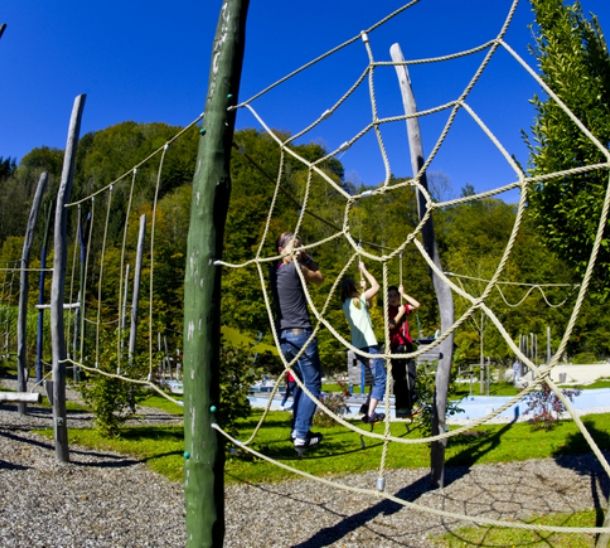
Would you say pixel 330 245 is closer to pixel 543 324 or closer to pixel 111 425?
pixel 543 324

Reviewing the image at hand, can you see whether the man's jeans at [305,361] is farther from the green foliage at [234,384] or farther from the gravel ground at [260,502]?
the green foliage at [234,384]

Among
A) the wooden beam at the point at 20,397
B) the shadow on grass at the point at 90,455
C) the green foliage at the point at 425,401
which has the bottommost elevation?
the shadow on grass at the point at 90,455

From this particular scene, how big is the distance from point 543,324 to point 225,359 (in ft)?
64.1

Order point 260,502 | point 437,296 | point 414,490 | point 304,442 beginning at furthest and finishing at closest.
Answer: point 414,490 < point 437,296 < point 260,502 < point 304,442

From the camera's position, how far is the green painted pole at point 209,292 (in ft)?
9.46

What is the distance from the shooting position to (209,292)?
299 centimetres

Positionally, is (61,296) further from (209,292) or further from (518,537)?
(518,537)

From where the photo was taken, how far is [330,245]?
23812 millimetres

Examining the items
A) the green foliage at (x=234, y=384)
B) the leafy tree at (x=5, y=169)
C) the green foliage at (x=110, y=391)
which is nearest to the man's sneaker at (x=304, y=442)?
the green foliage at (x=234, y=384)

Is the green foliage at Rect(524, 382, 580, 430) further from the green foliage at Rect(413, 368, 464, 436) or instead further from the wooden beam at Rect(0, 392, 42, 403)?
the wooden beam at Rect(0, 392, 42, 403)

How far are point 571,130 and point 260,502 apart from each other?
12.0 ft

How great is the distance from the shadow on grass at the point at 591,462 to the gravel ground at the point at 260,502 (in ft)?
0.08

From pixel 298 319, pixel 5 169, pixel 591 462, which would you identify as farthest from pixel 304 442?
pixel 5 169

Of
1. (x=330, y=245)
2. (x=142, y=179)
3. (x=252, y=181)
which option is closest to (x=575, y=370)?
(x=330, y=245)
